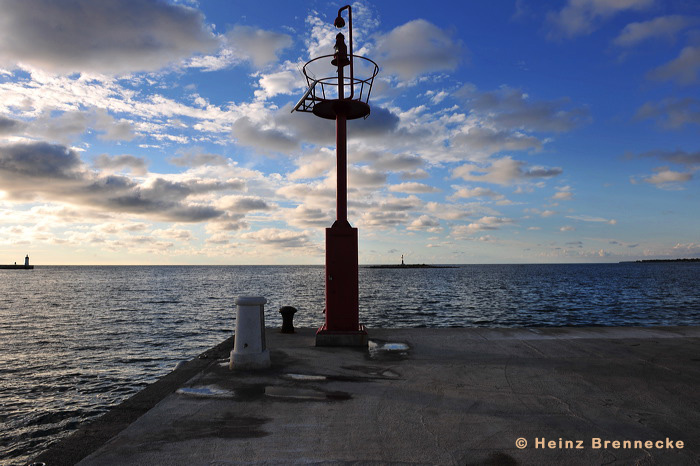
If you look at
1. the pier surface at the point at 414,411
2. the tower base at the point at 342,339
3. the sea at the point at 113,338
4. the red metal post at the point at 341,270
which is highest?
the red metal post at the point at 341,270

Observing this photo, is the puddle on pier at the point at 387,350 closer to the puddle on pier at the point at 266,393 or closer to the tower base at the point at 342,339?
the tower base at the point at 342,339

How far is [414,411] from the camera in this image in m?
5.25

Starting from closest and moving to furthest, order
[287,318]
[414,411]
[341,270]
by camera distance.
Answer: [414,411], [341,270], [287,318]

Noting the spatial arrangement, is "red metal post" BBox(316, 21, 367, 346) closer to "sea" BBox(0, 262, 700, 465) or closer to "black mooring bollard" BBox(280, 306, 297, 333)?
"black mooring bollard" BBox(280, 306, 297, 333)

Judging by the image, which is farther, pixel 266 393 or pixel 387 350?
pixel 387 350

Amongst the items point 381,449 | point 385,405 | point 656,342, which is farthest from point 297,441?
point 656,342

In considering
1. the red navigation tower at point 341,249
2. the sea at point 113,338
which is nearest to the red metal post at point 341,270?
the red navigation tower at point 341,249

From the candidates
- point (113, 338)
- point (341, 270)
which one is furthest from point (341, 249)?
point (113, 338)

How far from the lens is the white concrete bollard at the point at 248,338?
24.2 ft

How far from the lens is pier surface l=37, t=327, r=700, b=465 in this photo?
13.4 feet

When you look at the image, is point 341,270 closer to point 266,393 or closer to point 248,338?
point 248,338

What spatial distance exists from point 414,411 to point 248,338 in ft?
11.3

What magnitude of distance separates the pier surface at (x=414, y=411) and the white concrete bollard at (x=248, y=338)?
0.76ft

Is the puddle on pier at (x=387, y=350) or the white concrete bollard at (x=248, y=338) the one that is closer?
the white concrete bollard at (x=248, y=338)
